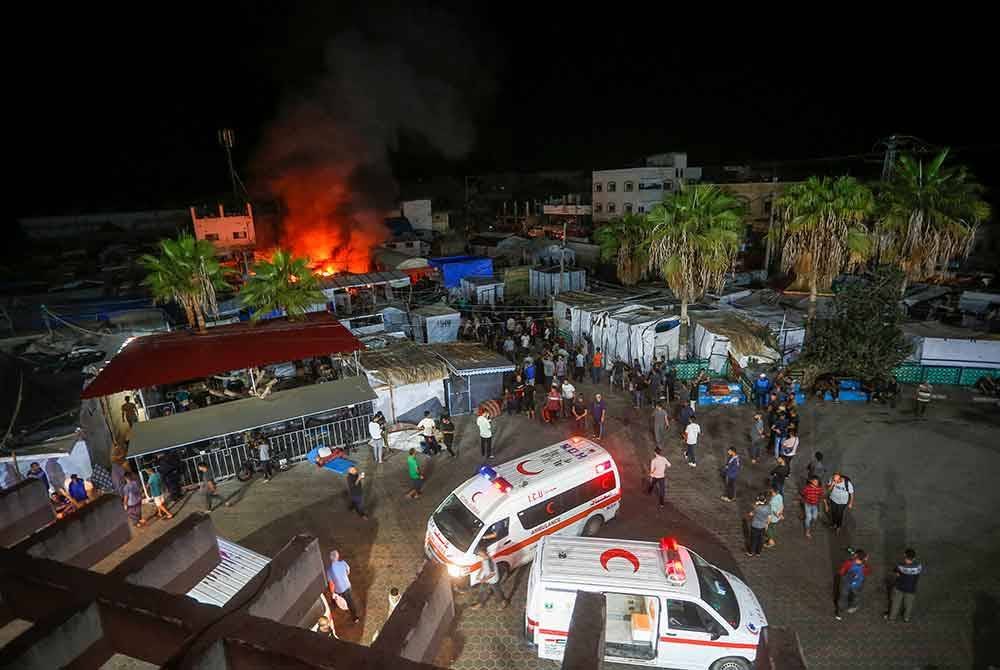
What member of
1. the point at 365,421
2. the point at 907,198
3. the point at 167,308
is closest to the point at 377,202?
the point at 167,308

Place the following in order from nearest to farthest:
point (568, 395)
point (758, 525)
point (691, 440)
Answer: point (758, 525) → point (691, 440) → point (568, 395)

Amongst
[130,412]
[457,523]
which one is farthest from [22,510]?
[130,412]

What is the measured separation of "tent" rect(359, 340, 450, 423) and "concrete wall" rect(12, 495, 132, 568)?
13430 millimetres

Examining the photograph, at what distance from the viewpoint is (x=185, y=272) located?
61.4 ft

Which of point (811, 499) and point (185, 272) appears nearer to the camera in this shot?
point (811, 499)

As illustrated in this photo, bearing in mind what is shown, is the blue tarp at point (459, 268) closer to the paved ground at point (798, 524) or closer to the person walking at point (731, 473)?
the paved ground at point (798, 524)

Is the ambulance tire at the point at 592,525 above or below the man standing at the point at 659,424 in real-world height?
below

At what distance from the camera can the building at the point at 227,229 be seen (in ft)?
143

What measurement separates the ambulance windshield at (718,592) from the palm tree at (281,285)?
1567cm

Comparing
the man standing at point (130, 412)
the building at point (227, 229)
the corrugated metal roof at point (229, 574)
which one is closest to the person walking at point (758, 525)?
the corrugated metal roof at point (229, 574)

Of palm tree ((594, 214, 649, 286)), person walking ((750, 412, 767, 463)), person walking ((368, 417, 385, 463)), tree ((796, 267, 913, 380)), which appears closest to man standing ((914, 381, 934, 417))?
tree ((796, 267, 913, 380))

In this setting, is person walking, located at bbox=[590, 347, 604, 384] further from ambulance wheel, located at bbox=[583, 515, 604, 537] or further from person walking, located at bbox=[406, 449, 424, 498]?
ambulance wheel, located at bbox=[583, 515, 604, 537]

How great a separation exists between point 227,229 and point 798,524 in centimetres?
4533

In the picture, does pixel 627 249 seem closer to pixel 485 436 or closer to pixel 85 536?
pixel 485 436
